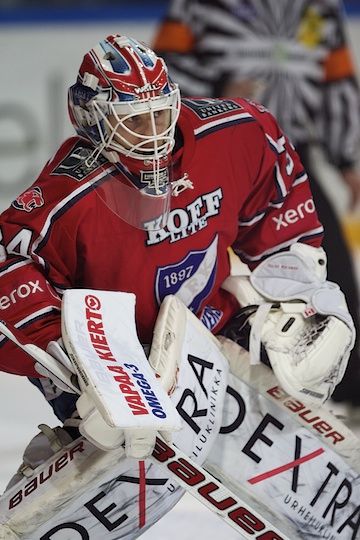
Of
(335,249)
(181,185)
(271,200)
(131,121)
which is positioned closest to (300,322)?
(271,200)

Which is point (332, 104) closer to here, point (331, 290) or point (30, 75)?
point (30, 75)

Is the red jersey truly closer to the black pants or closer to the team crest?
the team crest

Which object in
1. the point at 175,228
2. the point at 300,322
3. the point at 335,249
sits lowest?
the point at 335,249

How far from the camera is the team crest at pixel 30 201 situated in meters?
1.95

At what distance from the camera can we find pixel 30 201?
196cm

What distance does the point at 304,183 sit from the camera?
7.72 feet

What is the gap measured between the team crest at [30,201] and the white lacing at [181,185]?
26cm

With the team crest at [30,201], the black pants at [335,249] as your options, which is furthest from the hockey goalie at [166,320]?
the black pants at [335,249]

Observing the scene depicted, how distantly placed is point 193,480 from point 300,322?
45 centimetres

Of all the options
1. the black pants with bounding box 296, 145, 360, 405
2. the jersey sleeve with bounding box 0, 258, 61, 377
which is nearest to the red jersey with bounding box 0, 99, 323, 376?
the jersey sleeve with bounding box 0, 258, 61, 377

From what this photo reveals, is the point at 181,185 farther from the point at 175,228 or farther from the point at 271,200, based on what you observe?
the point at 271,200

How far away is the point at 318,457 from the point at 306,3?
2196 millimetres

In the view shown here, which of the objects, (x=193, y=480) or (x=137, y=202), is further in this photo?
(x=137, y=202)

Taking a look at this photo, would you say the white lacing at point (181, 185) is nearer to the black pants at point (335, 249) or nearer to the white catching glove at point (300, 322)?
the white catching glove at point (300, 322)
